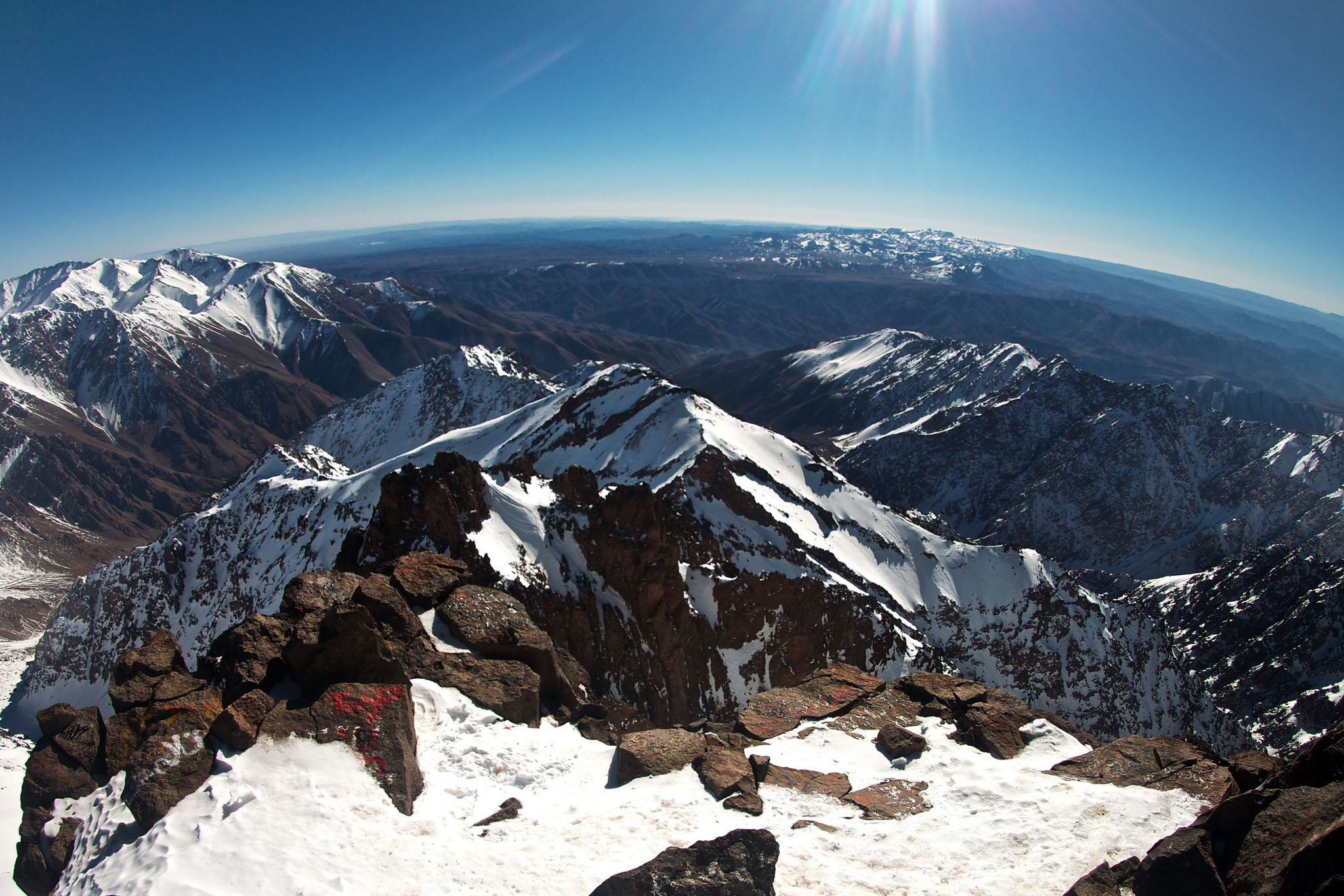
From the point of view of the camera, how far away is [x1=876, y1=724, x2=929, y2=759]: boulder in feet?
63.0

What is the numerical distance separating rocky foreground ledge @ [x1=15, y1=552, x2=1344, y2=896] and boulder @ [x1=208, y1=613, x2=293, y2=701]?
2.2 inches

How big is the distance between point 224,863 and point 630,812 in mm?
8432

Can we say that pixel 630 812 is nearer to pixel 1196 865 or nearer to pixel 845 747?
pixel 845 747

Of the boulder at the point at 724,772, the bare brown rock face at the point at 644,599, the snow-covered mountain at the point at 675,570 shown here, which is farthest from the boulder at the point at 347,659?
the snow-covered mountain at the point at 675,570

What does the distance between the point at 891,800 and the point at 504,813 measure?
1021cm

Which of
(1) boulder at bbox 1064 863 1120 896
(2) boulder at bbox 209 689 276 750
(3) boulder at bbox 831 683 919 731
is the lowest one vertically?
(3) boulder at bbox 831 683 919 731

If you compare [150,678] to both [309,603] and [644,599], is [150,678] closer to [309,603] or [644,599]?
[309,603]

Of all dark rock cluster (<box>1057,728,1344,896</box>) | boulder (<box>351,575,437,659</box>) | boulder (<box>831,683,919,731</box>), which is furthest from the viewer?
boulder (<box>831,683,919,731</box>)

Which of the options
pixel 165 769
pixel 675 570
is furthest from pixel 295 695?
pixel 675 570

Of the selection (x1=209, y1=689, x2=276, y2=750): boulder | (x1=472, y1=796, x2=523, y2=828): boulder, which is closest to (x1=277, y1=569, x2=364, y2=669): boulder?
(x1=209, y1=689, x2=276, y2=750): boulder

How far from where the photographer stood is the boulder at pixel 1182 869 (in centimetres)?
969

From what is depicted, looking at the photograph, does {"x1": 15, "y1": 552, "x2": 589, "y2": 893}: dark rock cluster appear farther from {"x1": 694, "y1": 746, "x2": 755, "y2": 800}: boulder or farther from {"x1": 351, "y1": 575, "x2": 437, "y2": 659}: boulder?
{"x1": 694, "y1": 746, "x2": 755, "y2": 800}: boulder

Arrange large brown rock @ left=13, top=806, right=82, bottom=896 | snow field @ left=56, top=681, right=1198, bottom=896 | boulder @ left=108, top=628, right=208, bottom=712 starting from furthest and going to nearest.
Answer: boulder @ left=108, top=628, right=208, bottom=712
large brown rock @ left=13, top=806, right=82, bottom=896
snow field @ left=56, top=681, right=1198, bottom=896

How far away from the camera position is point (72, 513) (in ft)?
573
